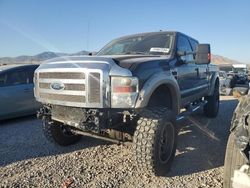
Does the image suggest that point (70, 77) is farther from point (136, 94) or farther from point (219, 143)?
point (219, 143)

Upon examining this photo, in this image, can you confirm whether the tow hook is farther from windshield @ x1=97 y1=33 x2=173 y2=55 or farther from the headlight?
windshield @ x1=97 y1=33 x2=173 y2=55

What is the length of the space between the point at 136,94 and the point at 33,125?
427 cm

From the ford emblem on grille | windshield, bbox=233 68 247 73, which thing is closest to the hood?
the ford emblem on grille

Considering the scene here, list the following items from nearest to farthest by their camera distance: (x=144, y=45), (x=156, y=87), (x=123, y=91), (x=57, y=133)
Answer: (x=123, y=91) → (x=156, y=87) → (x=57, y=133) → (x=144, y=45)

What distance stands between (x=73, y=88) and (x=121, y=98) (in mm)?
693

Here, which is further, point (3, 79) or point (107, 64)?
point (3, 79)

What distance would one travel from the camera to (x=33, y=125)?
696 centimetres

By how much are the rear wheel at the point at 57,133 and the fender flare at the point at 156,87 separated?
70.8 inches

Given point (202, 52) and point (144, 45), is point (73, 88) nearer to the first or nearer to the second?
point (144, 45)

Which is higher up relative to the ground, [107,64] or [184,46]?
[184,46]

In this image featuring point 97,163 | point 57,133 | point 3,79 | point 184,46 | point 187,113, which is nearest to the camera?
point 97,163

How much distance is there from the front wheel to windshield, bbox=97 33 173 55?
1.41 metres

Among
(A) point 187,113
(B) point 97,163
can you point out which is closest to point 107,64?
(B) point 97,163

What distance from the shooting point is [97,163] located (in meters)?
4.37
